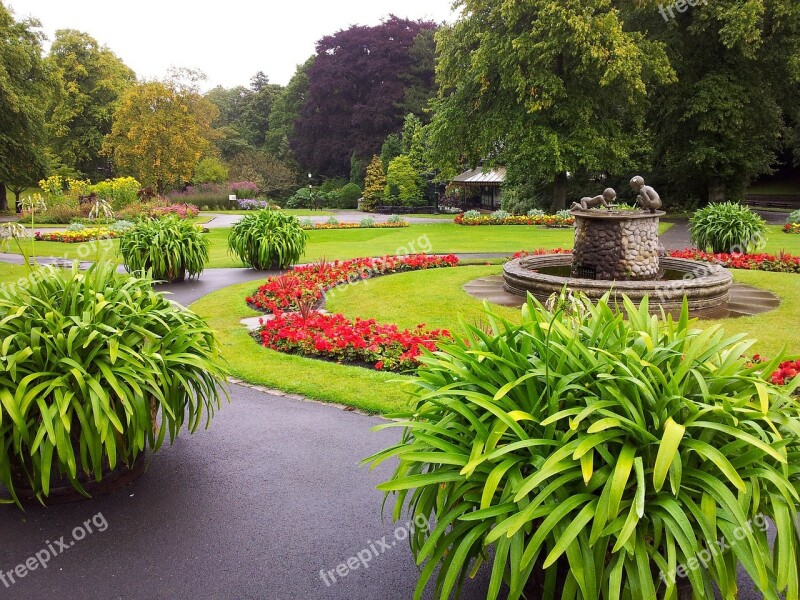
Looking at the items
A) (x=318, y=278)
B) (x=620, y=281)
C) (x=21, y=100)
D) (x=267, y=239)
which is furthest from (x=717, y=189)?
(x=21, y=100)

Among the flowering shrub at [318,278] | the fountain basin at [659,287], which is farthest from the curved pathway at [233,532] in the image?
the fountain basin at [659,287]

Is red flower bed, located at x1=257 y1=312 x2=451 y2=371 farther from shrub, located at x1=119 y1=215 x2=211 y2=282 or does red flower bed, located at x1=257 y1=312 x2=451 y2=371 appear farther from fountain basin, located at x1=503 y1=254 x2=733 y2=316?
shrub, located at x1=119 y1=215 x2=211 y2=282

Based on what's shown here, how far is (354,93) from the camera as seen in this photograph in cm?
4956

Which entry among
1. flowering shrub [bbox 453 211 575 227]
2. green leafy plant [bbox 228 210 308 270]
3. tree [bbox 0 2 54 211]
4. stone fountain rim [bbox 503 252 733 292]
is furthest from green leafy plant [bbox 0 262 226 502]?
tree [bbox 0 2 54 211]

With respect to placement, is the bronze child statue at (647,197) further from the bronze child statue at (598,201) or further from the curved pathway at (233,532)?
the curved pathway at (233,532)

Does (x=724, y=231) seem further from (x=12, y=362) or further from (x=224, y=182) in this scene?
(x=224, y=182)

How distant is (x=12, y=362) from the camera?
3291mm

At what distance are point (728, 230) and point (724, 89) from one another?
561 inches

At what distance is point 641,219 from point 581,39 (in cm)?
1439

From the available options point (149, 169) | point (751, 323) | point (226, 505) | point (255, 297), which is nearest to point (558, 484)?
point (226, 505)

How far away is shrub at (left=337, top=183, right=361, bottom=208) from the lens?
45.7m

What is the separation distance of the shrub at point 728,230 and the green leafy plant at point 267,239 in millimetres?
10268

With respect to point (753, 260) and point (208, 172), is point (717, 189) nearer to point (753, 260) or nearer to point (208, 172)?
point (753, 260)

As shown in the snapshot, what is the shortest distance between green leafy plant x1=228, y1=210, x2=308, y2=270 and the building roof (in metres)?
26.0
